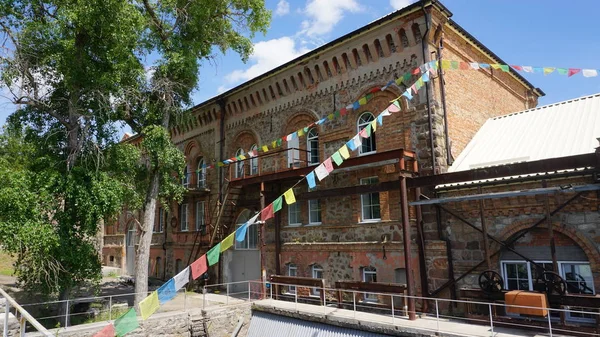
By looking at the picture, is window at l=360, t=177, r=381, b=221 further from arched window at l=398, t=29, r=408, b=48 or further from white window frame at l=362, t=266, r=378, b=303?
arched window at l=398, t=29, r=408, b=48

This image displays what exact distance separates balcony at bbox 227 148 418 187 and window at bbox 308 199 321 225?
1453 millimetres

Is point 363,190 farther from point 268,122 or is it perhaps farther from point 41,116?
point 41,116

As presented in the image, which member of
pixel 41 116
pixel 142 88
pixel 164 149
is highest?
pixel 142 88

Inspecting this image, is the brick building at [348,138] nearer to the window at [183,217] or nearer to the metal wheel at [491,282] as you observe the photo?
the metal wheel at [491,282]

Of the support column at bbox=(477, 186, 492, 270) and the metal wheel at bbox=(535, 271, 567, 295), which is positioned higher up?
the support column at bbox=(477, 186, 492, 270)

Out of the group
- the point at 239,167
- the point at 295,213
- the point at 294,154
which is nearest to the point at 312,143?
the point at 294,154

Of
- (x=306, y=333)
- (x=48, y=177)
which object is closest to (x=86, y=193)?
(x=48, y=177)

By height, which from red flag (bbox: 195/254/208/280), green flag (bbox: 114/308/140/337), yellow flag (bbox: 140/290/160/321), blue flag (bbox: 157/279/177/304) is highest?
red flag (bbox: 195/254/208/280)

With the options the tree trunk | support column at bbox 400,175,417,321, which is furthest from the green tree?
support column at bbox 400,175,417,321

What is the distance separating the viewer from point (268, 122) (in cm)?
1867

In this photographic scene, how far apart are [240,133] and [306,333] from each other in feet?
35.4

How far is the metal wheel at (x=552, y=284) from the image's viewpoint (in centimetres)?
954

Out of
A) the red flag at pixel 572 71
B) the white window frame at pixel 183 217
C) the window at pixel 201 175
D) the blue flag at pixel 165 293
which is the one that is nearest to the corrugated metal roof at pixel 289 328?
the blue flag at pixel 165 293

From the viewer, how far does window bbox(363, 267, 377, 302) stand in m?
13.7
